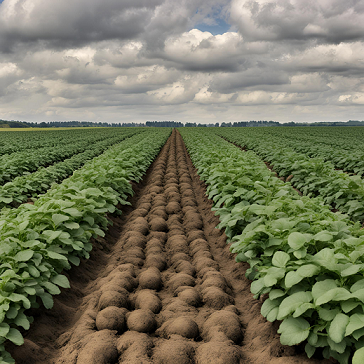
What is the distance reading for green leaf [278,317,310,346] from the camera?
94.6 inches

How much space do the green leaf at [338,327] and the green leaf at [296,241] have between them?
2.24 ft

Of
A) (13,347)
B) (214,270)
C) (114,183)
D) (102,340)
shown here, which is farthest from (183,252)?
(114,183)

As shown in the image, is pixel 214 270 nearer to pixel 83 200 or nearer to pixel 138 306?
pixel 138 306

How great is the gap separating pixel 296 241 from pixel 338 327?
2.82ft

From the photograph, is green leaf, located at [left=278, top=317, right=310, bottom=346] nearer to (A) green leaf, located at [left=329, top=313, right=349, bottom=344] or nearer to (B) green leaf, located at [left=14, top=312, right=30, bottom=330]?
(A) green leaf, located at [left=329, top=313, right=349, bottom=344]

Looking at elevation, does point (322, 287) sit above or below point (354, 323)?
above

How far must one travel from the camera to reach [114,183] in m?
7.57

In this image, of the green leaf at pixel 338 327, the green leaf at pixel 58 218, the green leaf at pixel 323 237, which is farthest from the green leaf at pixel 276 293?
the green leaf at pixel 58 218

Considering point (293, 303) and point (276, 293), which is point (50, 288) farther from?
point (293, 303)

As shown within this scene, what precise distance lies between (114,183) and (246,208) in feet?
13.5

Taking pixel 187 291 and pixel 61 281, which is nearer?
pixel 61 281

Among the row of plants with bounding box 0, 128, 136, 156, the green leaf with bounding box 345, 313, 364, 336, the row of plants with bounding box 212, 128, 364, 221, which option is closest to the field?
the green leaf with bounding box 345, 313, 364, 336

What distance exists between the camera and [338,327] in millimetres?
2238

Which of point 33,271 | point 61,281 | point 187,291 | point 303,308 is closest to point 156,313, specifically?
point 187,291
